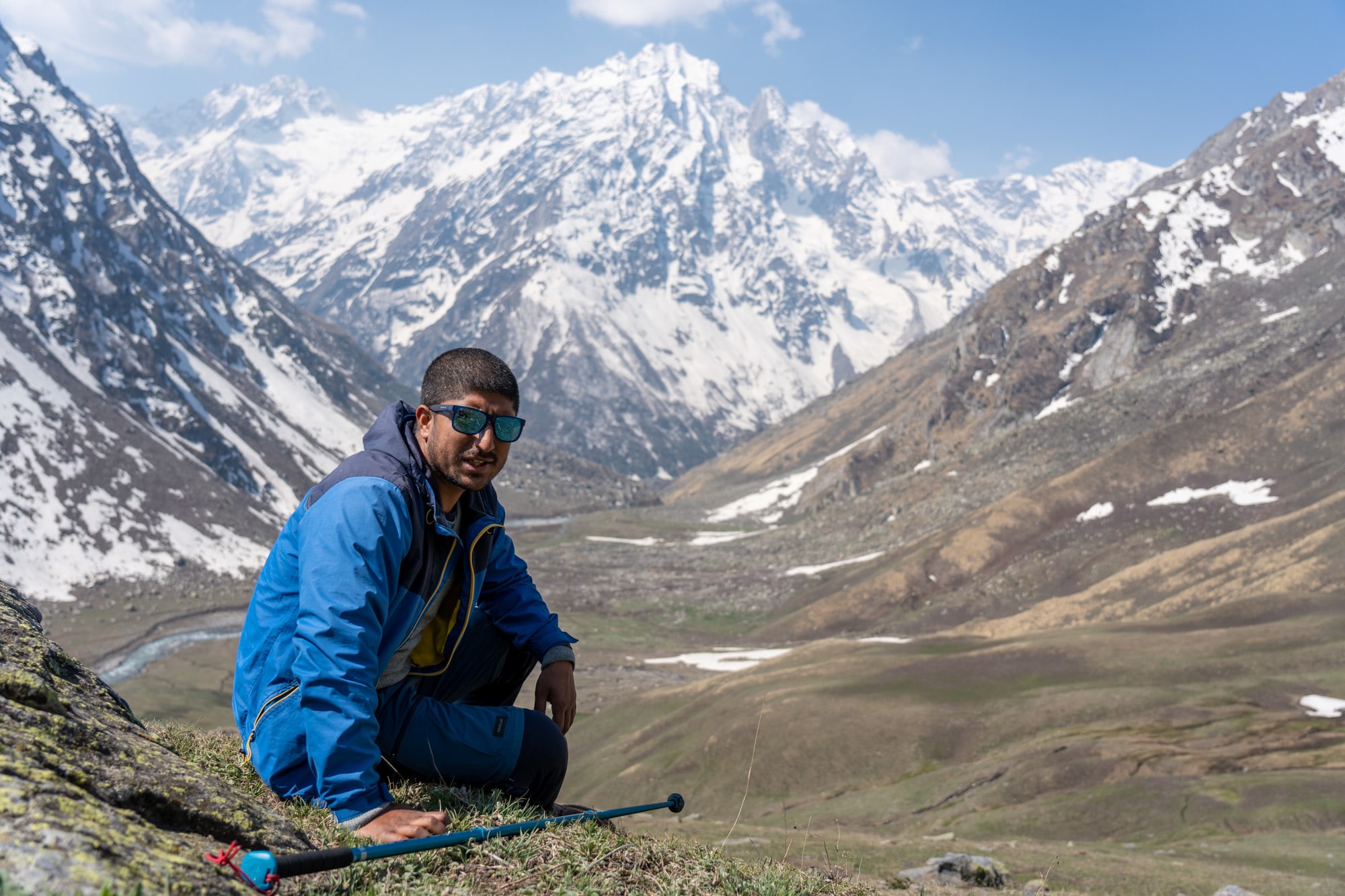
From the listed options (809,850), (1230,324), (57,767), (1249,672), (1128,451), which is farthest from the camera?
(1230,324)

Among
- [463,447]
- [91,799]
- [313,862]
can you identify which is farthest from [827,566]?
[91,799]

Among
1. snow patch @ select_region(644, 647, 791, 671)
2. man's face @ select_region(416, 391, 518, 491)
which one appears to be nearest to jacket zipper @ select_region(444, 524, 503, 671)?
man's face @ select_region(416, 391, 518, 491)

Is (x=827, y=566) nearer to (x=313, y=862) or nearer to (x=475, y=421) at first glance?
(x=475, y=421)

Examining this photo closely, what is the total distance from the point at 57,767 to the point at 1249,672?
53140mm

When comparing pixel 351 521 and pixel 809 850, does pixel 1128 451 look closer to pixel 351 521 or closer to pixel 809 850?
pixel 809 850

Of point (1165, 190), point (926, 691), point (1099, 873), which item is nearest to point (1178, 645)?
point (926, 691)

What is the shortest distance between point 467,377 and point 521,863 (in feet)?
11.4

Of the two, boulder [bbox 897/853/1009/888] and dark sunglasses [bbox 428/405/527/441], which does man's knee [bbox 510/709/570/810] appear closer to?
dark sunglasses [bbox 428/405/527/441]

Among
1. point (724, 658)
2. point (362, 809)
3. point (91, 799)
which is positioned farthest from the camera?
point (724, 658)

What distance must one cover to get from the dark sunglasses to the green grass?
9.22ft

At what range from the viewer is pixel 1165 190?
18975 cm

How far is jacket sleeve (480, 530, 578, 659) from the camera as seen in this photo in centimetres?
856

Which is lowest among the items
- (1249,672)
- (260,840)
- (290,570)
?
(1249,672)

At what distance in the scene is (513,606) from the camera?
865 cm
